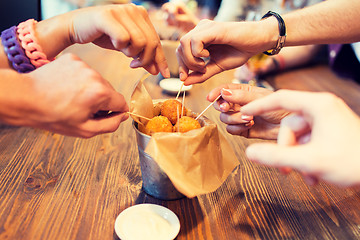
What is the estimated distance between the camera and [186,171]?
727 millimetres

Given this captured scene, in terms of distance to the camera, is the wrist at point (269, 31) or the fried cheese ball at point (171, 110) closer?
the fried cheese ball at point (171, 110)

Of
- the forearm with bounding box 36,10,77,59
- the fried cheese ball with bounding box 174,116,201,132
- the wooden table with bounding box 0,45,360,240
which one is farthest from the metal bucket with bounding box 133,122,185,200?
the forearm with bounding box 36,10,77,59

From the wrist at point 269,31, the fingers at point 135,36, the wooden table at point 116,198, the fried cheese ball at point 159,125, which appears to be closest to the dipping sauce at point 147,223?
the wooden table at point 116,198

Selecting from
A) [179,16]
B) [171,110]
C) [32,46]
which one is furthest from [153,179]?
[179,16]

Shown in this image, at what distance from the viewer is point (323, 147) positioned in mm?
483

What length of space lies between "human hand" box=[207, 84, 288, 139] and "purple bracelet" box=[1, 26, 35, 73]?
656mm

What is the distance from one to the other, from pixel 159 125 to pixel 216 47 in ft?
1.65

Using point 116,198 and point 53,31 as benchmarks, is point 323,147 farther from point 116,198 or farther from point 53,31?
point 53,31

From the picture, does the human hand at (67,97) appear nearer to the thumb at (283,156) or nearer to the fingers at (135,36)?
the fingers at (135,36)

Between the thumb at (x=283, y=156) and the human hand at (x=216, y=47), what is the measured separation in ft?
1.80

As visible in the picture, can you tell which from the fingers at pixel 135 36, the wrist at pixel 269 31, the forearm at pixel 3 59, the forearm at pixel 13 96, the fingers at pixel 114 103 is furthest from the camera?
the wrist at pixel 269 31

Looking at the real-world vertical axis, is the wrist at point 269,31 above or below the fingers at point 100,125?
above

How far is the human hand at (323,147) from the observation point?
0.48 m

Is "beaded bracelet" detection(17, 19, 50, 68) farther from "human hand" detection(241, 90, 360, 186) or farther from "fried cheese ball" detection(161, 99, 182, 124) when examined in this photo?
"human hand" detection(241, 90, 360, 186)
